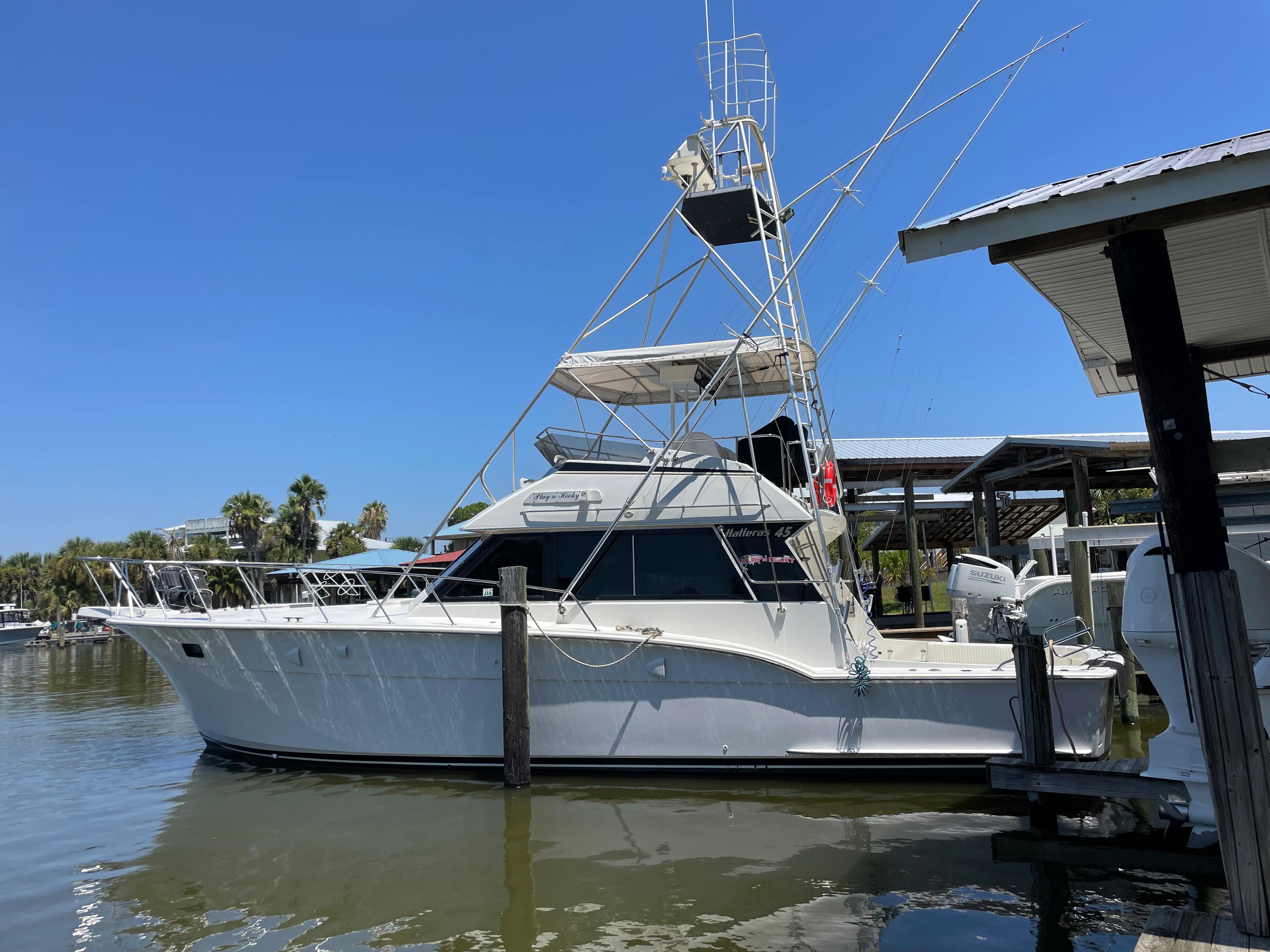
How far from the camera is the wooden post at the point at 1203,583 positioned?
3092 millimetres

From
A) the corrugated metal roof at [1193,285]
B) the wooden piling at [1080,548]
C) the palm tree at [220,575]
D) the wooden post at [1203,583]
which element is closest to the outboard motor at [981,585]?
the wooden piling at [1080,548]

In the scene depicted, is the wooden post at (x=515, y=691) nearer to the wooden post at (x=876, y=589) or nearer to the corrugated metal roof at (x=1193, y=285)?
the corrugated metal roof at (x=1193, y=285)

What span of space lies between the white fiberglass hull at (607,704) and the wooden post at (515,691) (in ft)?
1.06

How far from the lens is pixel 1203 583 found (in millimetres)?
3170

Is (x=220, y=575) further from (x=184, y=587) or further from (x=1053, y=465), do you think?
(x=1053, y=465)

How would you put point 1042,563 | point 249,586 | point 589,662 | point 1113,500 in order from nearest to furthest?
point 589,662 → point 249,586 → point 1042,563 → point 1113,500

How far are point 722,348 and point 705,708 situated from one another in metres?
3.47

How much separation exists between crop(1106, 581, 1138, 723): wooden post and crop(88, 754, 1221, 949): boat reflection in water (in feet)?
11.9

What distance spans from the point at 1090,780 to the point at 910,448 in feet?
50.1

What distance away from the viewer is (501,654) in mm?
7070

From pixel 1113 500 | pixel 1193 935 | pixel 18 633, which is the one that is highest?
pixel 1113 500

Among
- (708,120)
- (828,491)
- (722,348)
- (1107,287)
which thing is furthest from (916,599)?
(1107,287)

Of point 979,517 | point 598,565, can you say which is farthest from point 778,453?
point 979,517

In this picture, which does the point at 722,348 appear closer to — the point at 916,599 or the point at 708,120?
the point at 708,120
